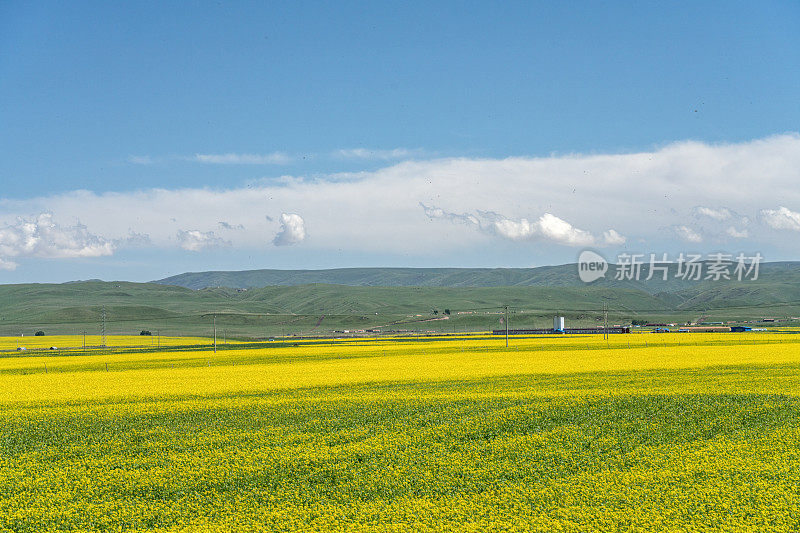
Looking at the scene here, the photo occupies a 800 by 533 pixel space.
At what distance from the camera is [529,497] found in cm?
1659

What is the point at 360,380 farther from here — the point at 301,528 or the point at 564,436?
the point at 301,528

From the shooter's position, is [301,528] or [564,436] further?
[564,436]

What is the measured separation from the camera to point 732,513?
15.2 metres

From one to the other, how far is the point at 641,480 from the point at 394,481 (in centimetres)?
683

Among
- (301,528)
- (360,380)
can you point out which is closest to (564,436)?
(301,528)

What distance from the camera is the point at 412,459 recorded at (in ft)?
65.7

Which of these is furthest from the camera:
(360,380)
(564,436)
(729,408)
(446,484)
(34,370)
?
(34,370)

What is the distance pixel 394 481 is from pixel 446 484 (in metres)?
1.48

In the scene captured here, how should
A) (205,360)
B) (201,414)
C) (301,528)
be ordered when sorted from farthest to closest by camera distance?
1. (205,360)
2. (201,414)
3. (301,528)

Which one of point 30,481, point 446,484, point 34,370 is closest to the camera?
point 446,484

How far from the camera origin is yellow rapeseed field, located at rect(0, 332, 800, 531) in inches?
617

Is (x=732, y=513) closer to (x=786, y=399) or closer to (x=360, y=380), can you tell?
(x=786, y=399)

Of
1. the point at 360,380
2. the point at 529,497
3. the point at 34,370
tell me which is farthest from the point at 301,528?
the point at 34,370

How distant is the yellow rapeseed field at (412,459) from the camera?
51.4 ft
